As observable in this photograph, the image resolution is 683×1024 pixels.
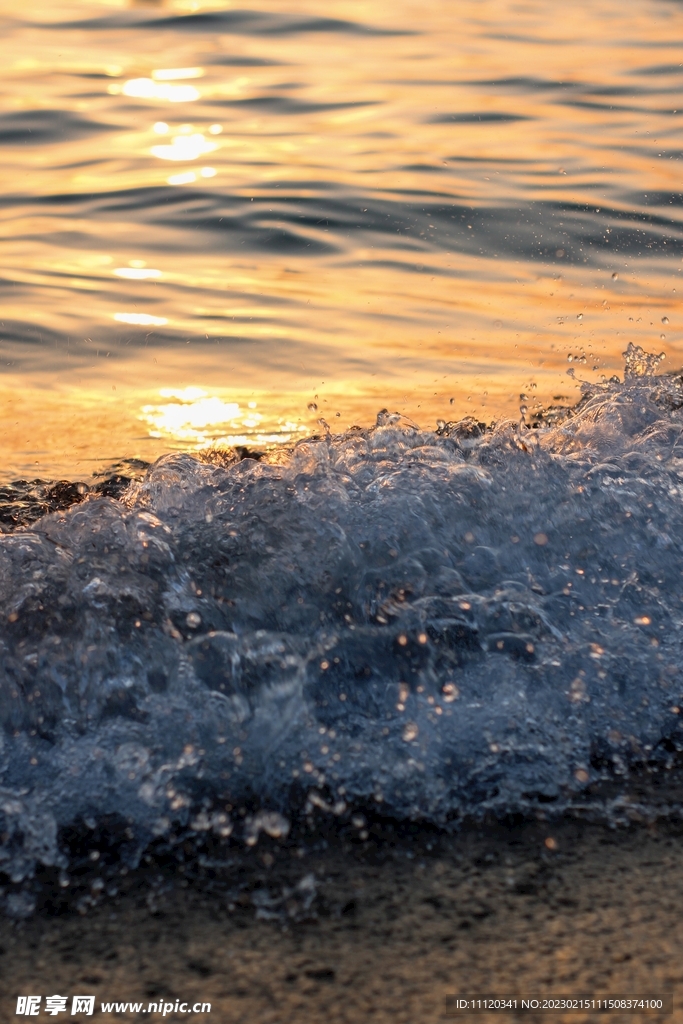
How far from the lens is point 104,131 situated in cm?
690

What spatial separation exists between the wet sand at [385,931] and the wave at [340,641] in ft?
0.39

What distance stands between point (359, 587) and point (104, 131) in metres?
5.21

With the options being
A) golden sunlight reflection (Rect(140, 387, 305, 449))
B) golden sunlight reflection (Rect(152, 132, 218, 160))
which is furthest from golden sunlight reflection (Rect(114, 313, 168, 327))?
golden sunlight reflection (Rect(152, 132, 218, 160))

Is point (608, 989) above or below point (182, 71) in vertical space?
below

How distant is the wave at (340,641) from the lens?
1.97m

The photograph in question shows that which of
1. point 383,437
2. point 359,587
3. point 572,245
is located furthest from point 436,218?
point 359,587

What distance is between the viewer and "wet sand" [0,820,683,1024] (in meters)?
1.56

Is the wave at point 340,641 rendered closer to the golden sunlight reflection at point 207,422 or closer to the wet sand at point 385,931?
the wet sand at point 385,931

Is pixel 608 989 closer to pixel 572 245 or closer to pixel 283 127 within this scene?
pixel 572 245

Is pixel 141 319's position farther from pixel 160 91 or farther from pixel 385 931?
pixel 385 931

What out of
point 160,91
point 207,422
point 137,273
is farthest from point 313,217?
point 160,91

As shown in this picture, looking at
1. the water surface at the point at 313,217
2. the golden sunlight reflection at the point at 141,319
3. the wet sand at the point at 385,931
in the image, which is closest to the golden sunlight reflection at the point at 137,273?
the water surface at the point at 313,217

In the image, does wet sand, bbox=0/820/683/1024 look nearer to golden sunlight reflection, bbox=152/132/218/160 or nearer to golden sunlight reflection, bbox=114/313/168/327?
golden sunlight reflection, bbox=114/313/168/327

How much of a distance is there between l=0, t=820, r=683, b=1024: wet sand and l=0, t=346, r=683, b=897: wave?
120 mm
